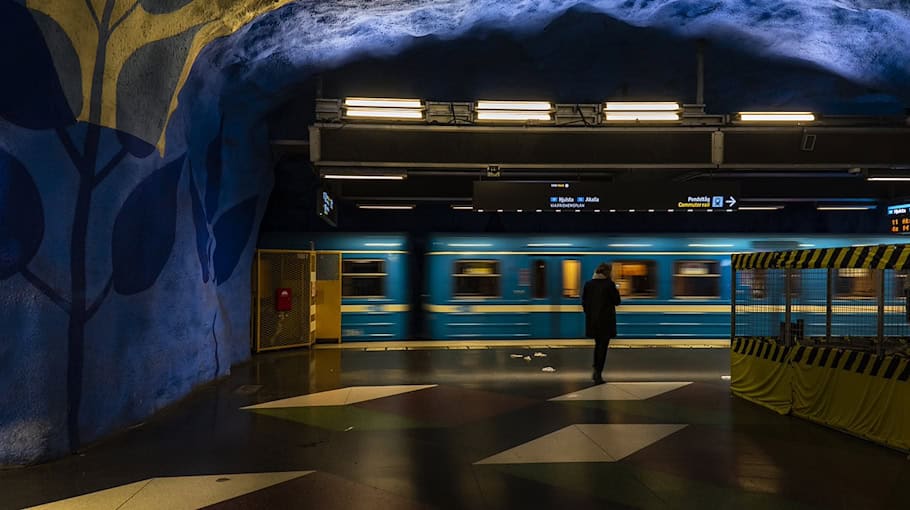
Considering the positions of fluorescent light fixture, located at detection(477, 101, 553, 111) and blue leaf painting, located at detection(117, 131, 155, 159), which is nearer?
blue leaf painting, located at detection(117, 131, 155, 159)

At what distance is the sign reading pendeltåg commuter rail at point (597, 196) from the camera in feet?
34.2

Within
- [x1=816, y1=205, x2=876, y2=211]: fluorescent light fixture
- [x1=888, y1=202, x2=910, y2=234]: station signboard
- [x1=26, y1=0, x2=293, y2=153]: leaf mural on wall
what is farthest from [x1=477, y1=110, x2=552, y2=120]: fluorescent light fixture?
[x1=816, y1=205, x2=876, y2=211]: fluorescent light fixture

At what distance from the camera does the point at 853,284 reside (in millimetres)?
12875

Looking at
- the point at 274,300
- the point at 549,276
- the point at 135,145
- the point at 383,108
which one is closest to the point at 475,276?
the point at 549,276

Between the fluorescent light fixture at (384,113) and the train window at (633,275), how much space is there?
246 inches

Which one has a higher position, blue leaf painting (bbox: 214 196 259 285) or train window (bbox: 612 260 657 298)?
blue leaf painting (bbox: 214 196 259 285)

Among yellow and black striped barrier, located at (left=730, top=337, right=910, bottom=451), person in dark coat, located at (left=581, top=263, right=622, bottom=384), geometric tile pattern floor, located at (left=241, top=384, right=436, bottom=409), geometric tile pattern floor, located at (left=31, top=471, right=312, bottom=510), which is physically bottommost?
geometric tile pattern floor, located at (left=31, top=471, right=312, bottom=510)

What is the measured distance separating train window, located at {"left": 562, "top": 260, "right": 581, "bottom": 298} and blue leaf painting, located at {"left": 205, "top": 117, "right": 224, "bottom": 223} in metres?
7.30

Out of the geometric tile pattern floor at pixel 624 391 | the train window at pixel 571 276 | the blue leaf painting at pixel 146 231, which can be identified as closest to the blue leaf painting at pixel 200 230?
the blue leaf painting at pixel 146 231

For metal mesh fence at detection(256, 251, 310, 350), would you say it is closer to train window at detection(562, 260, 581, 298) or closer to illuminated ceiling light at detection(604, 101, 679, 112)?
train window at detection(562, 260, 581, 298)

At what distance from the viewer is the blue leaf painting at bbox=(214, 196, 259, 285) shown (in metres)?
10.6

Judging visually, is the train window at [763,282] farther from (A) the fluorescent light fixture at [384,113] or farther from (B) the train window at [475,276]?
(A) the fluorescent light fixture at [384,113]

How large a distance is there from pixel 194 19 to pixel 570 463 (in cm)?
648

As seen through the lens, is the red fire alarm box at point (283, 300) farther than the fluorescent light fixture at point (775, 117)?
Yes
